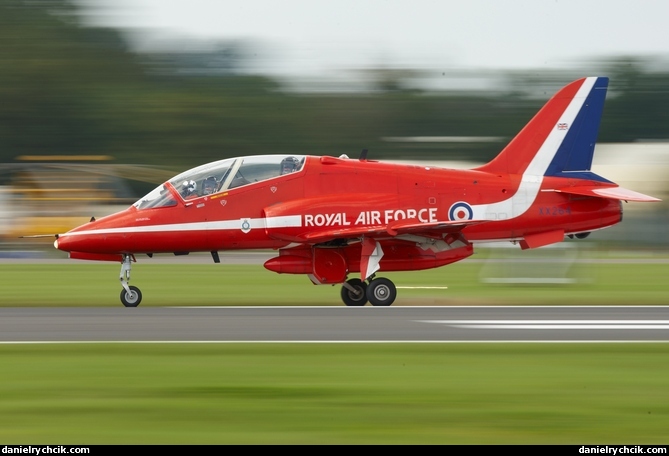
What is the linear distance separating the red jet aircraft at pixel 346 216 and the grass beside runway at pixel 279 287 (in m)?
1.15

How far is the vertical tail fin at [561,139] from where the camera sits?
1970cm

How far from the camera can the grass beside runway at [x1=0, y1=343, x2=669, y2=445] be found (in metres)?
8.23

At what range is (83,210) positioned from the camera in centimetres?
4956

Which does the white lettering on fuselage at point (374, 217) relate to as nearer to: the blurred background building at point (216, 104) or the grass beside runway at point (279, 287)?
the grass beside runway at point (279, 287)

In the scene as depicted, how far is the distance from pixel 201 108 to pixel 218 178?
44200mm

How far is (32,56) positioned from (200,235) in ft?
168

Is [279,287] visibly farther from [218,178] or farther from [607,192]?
[607,192]

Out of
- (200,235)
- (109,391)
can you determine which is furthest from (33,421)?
(200,235)

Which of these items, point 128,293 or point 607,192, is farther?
point 607,192

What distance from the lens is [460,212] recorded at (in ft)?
62.3

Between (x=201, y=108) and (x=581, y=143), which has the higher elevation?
(x=201, y=108)

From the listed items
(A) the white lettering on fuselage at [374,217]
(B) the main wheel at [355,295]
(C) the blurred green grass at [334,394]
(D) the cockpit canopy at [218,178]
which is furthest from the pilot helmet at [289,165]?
(C) the blurred green grass at [334,394]

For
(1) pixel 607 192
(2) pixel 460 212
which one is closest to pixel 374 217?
(2) pixel 460 212

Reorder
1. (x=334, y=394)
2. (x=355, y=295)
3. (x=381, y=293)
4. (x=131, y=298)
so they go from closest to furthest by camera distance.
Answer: (x=334, y=394) → (x=131, y=298) → (x=381, y=293) → (x=355, y=295)
